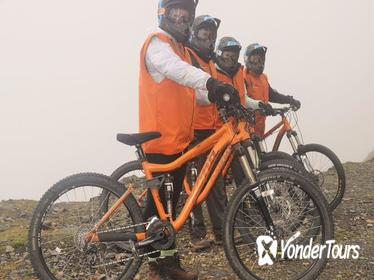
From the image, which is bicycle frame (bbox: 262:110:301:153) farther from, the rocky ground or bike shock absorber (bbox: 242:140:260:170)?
bike shock absorber (bbox: 242:140:260:170)

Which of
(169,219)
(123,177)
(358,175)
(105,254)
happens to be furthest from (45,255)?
(358,175)

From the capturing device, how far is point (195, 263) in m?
6.47

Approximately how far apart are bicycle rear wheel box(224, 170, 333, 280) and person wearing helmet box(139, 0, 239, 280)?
2.87ft

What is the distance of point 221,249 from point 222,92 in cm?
317

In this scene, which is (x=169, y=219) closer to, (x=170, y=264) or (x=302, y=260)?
(x=170, y=264)

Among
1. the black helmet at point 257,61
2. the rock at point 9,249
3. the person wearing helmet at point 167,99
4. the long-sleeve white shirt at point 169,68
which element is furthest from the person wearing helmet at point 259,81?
the rock at point 9,249

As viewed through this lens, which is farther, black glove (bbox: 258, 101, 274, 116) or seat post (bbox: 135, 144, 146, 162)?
black glove (bbox: 258, 101, 274, 116)

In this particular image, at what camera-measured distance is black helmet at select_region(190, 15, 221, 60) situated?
7.77 meters

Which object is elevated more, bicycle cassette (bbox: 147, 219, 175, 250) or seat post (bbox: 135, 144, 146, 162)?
seat post (bbox: 135, 144, 146, 162)

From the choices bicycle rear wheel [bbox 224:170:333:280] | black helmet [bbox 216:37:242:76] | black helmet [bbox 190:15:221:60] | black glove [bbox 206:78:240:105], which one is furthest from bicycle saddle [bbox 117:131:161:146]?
black helmet [bbox 216:37:242:76]

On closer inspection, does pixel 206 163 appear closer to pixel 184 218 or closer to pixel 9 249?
pixel 184 218

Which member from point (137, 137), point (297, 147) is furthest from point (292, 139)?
point (137, 137)

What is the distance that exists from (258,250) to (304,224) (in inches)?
23.2

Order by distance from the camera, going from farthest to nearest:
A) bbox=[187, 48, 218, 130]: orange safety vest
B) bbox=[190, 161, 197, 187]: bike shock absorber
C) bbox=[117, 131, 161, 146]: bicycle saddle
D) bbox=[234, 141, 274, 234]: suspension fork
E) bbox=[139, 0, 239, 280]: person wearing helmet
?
bbox=[187, 48, 218, 130]: orange safety vest < bbox=[190, 161, 197, 187]: bike shock absorber < bbox=[139, 0, 239, 280]: person wearing helmet < bbox=[117, 131, 161, 146]: bicycle saddle < bbox=[234, 141, 274, 234]: suspension fork
